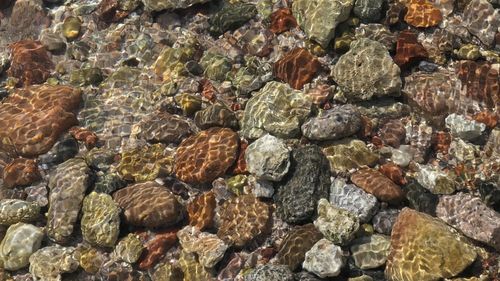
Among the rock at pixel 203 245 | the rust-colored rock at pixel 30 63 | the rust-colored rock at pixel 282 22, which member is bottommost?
the rock at pixel 203 245

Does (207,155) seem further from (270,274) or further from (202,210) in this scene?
(270,274)

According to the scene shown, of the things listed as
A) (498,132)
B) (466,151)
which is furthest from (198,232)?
(498,132)

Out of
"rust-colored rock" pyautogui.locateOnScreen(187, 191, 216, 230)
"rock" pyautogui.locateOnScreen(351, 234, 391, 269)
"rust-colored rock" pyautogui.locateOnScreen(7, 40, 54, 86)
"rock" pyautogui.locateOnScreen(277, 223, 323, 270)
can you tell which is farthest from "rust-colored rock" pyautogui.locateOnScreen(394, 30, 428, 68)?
"rust-colored rock" pyautogui.locateOnScreen(7, 40, 54, 86)

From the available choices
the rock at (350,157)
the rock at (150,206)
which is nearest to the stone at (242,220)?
the rock at (150,206)

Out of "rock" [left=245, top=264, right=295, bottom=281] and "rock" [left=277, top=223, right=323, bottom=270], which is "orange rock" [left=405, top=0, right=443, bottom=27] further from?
"rock" [left=245, top=264, right=295, bottom=281]

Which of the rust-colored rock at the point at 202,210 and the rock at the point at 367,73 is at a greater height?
the rock at the point at 367,73

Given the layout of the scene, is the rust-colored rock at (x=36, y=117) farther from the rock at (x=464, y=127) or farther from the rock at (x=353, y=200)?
the rock at (x=464, y=127)

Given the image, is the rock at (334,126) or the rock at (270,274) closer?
the rock at (270,274)
